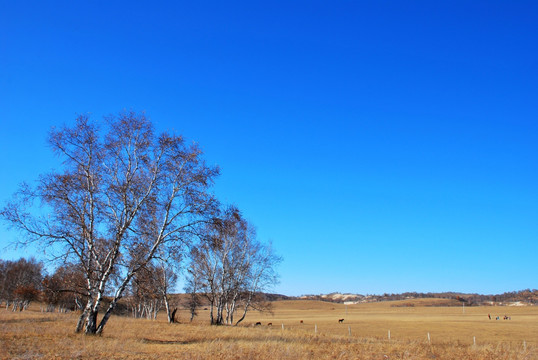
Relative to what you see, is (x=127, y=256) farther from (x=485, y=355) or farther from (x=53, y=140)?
(x=485, y=355)

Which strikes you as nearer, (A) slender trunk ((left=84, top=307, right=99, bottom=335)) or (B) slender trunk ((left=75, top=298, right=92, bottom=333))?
(A) slender trunk ((left=84, top=307, right=99, bottom=335))

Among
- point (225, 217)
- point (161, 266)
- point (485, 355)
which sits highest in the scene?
point (225, 217)

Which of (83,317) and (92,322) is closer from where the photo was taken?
(92,322)

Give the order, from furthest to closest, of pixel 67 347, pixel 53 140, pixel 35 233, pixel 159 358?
1. pixel 53 140
2. pixel 35 233
3. pixel 67 347
4. pixel 159 358

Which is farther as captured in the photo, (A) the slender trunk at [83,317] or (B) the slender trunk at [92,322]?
(A) the slender trunk at [83,317]

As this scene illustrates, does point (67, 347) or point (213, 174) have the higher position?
point (213, 174)

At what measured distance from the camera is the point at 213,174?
19984 millimetres

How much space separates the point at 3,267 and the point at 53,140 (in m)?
74.7

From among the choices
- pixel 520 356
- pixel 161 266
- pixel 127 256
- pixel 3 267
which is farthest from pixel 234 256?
pixel 3 267

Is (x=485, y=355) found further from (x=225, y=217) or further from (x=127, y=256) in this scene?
(x=127, y=256)

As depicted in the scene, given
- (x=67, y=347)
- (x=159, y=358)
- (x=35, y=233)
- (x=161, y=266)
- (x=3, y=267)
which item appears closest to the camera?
(x=159, y=358)

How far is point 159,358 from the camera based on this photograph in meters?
12.8

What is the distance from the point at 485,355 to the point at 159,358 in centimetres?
1495

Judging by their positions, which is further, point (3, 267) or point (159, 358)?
point (3, 267)
